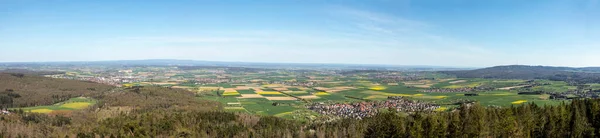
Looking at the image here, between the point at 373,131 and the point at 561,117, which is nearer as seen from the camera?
the point at 561,117

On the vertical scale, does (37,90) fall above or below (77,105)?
above

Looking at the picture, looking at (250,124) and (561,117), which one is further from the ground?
(561,117)

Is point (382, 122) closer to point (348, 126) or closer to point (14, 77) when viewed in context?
A: point (348, 126)

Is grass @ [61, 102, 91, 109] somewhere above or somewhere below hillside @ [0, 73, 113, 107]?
below

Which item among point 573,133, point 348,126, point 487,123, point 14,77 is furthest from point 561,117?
point 14,77

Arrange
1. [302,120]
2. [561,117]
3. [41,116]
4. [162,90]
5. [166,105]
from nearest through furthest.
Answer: [561,117] < [302,120] < [41,116] < [166,105] < [162,90]

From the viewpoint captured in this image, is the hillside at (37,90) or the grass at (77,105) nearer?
the grass at (77,105)

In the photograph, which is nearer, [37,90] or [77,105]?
[77,105]

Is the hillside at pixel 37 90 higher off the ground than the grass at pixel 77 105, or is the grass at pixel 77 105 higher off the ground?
the hillside at pixel 37 90
